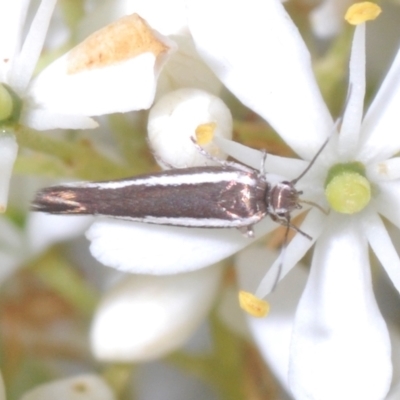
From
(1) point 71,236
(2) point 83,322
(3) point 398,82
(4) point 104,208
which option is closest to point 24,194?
(1) point 71,236

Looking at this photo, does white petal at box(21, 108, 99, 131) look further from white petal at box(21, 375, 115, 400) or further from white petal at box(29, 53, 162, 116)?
white petal at box(21, 375, 115, 400)

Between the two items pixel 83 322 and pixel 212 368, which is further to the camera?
pixel 83 322

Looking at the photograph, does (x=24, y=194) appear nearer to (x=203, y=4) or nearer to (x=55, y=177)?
(x=55, y=177)

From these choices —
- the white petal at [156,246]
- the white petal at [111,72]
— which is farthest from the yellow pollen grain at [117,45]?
the white petal at [156,246]

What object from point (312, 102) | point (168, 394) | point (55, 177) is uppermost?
point (312, 102)

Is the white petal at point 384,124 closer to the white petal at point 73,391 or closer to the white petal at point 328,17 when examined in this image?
the white petal at point 328,17

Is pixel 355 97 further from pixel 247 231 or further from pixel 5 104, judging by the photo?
pixel 5 104

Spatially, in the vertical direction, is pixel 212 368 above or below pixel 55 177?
below
